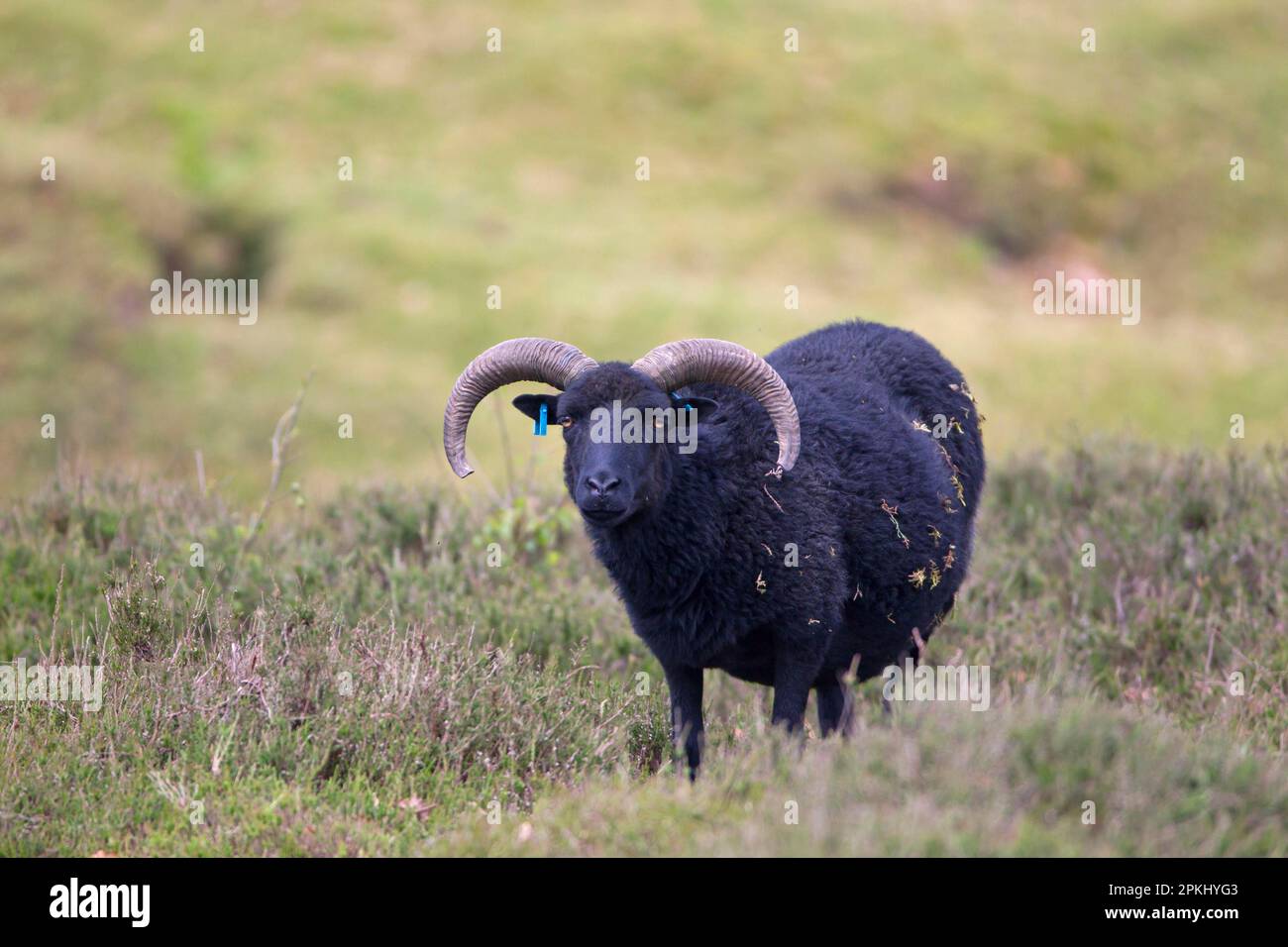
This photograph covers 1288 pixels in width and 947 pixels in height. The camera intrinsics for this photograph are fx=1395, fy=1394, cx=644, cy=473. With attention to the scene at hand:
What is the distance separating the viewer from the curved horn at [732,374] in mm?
7746

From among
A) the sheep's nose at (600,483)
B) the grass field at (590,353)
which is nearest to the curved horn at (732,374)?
the sheep's nose at (600,483)

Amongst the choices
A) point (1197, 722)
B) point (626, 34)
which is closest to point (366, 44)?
point (626, 34)

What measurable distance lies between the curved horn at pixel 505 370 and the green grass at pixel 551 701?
1236mm

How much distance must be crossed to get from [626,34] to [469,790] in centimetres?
4178

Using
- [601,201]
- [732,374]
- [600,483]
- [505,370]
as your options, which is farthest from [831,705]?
[601,201]

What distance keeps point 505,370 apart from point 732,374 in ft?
4.36

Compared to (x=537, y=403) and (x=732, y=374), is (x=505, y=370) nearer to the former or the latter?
(x=537, y=403)

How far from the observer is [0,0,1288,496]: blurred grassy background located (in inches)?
1170

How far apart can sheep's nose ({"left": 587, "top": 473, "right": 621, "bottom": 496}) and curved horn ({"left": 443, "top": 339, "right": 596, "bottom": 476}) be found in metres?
0.90

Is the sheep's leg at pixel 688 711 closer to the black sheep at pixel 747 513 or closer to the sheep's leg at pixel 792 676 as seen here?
the black sheep at pixel 747 513

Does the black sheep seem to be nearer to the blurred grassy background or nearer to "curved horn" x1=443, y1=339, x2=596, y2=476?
"curved horn" x1=443, y1=339, x2=596, y2=476

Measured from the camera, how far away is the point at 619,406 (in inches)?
300
